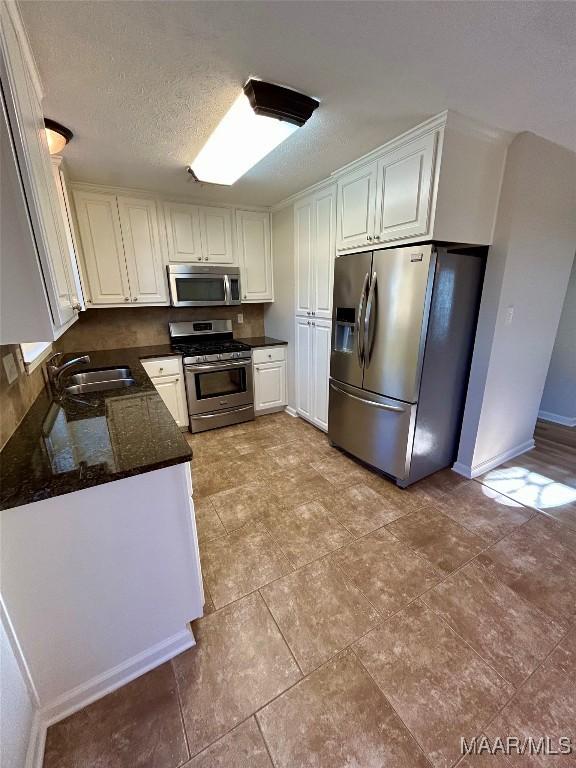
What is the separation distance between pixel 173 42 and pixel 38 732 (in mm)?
2542

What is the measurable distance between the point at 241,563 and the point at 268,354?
2.30m

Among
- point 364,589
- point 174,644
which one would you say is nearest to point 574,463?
point 364,589

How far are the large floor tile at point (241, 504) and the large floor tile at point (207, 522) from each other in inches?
Result: 1.3

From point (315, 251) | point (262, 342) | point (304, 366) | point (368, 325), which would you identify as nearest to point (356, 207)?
point (315, 251)

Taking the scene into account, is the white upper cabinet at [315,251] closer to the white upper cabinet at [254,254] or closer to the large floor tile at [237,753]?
the white upper cabinet at [254,254]

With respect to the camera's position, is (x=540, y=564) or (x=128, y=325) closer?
(x=540, y=564)

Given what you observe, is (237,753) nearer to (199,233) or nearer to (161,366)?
(161,366)

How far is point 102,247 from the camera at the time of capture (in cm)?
281

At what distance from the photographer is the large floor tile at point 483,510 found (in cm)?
198

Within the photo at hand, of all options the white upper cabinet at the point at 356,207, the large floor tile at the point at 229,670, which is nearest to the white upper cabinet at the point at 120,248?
the white upper cabinet at the point at 356,207

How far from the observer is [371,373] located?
237 cm

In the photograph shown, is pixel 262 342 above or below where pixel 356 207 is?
below

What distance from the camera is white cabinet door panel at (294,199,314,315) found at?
2.95m

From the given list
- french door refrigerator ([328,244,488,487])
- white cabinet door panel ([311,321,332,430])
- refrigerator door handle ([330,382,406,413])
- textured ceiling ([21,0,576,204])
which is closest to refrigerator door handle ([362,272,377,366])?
french door refrigerator ([328,244,488,487])
